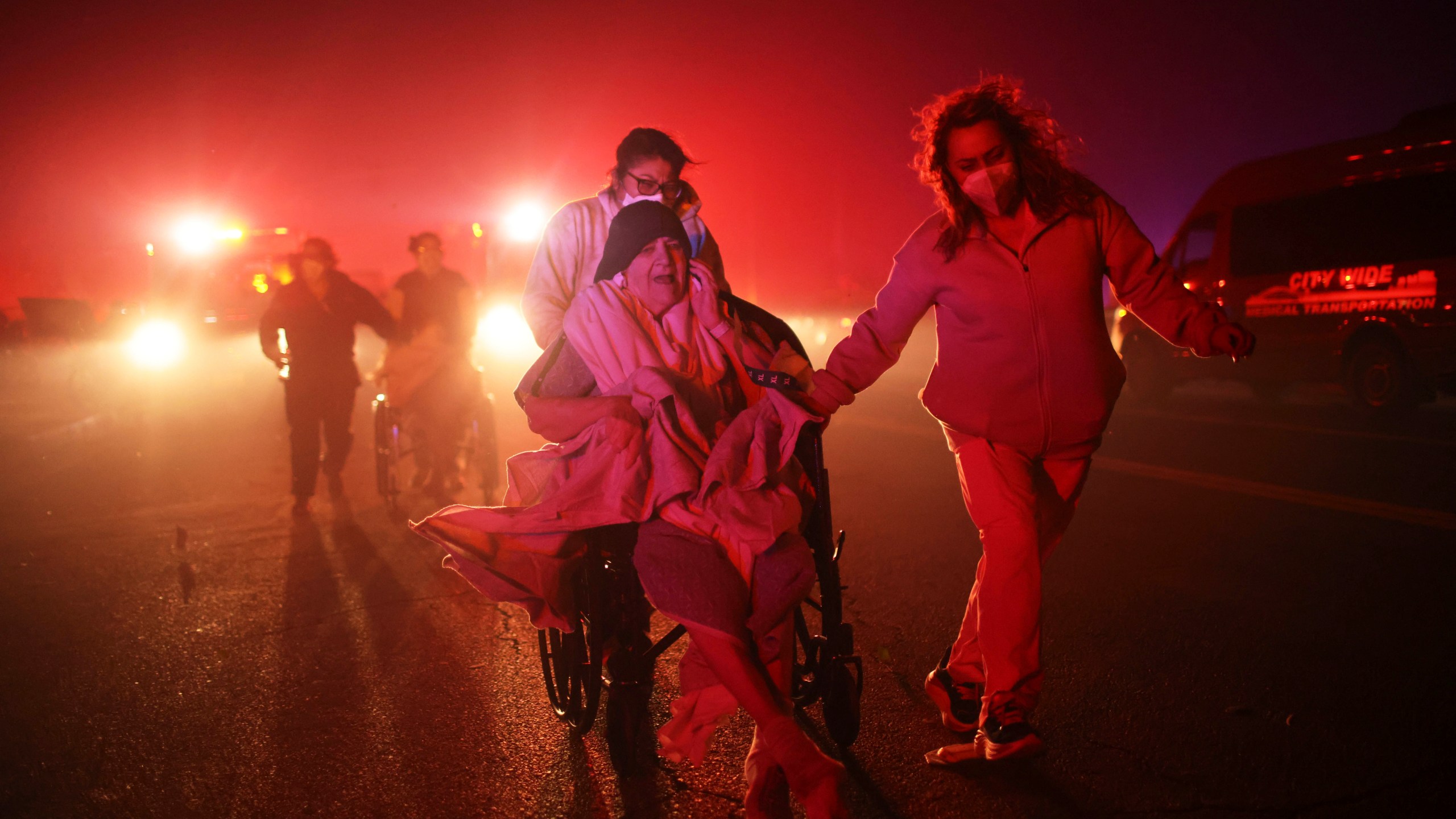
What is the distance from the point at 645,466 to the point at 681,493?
6.4 inches

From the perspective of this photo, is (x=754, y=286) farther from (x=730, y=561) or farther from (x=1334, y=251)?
(x=730, y=561)

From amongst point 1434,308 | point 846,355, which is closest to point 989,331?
point 846,355

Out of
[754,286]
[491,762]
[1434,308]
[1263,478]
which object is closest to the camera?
[491,762]

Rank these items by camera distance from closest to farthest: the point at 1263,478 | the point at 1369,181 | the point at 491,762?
1. the point at 491,762
2. the point at 1263,478
3. the point at 1369,181

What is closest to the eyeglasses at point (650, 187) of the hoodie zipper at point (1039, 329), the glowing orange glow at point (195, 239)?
the hoodie zipper at point (1039, 329)

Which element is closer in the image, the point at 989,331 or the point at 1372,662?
the point at 989,331

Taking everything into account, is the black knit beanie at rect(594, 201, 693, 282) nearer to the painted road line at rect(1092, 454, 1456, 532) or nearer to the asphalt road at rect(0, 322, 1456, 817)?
the asphalt road at rect(0, 322, 1456, 817)

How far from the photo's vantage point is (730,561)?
284 centimetres

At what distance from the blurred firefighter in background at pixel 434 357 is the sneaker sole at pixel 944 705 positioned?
5.31 m

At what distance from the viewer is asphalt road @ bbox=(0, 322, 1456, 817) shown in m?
3.06

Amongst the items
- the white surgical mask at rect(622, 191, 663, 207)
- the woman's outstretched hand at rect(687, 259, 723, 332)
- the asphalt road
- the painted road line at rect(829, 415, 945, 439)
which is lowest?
the asphalt road

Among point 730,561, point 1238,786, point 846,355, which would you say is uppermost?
point 846,355

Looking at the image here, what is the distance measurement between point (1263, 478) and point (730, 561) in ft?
21.1

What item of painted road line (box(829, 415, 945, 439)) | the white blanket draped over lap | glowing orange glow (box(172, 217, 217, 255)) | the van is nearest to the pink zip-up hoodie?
the white blanket draped over lap
